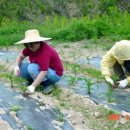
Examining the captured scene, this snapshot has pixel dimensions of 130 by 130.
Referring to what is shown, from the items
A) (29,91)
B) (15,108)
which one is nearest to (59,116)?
(15,108)

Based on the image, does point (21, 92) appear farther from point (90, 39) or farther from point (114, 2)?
point (114, 2)

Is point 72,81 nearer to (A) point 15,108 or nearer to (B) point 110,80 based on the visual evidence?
(B) point 110,80

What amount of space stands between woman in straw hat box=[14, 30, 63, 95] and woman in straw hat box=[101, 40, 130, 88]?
2.52ft

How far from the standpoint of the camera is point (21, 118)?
487 cm

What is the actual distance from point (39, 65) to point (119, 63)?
1256 millimetres

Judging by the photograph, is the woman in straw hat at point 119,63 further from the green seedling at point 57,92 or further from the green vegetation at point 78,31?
the green vegetation at point 78,31

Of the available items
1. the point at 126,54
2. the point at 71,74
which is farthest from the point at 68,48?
the point at 126,54

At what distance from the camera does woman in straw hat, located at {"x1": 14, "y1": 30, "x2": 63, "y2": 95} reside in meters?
5.66

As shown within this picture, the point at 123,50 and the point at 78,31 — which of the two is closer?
the point at 123,50

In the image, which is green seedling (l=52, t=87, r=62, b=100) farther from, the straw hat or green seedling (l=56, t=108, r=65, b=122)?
the straw hat

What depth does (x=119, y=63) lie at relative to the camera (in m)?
6.29

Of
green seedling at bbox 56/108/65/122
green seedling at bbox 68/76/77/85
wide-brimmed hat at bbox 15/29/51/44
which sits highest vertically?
wide-brimmed hat at bbox 15/29/51/44

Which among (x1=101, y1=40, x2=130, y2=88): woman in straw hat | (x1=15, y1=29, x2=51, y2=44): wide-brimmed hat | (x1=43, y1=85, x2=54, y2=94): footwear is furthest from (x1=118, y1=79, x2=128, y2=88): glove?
(x1=15, y1=29, x2=51, y2=44): wide-brimmed hat

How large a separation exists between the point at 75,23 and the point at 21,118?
7604 millimetres
